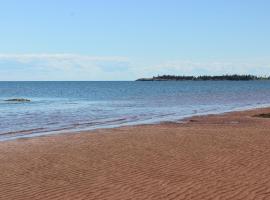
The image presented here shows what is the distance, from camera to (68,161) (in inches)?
530

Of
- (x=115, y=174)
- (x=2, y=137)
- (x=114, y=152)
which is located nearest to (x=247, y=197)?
(x=115, y=174)

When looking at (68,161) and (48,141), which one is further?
(48,141)

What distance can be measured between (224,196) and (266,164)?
3.44 metres

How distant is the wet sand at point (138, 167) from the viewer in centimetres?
974

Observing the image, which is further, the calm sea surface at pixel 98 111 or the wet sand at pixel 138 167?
the calm sea surface at pixel 98 111

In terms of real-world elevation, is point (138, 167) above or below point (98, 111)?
above

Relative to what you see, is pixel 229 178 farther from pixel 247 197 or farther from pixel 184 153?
pixel 184 153

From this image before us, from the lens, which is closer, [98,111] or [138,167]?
[138,167]

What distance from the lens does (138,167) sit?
12.4m

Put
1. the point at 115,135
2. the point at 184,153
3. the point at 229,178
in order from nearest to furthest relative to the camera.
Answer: the point at 229,178 < the point at 184,153 < the point at 115,135

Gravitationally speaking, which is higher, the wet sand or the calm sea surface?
the wet sand

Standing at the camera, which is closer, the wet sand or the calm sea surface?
the wet sand

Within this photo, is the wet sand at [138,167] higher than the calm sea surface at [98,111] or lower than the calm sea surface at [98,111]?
higher

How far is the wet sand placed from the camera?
32.0ft
